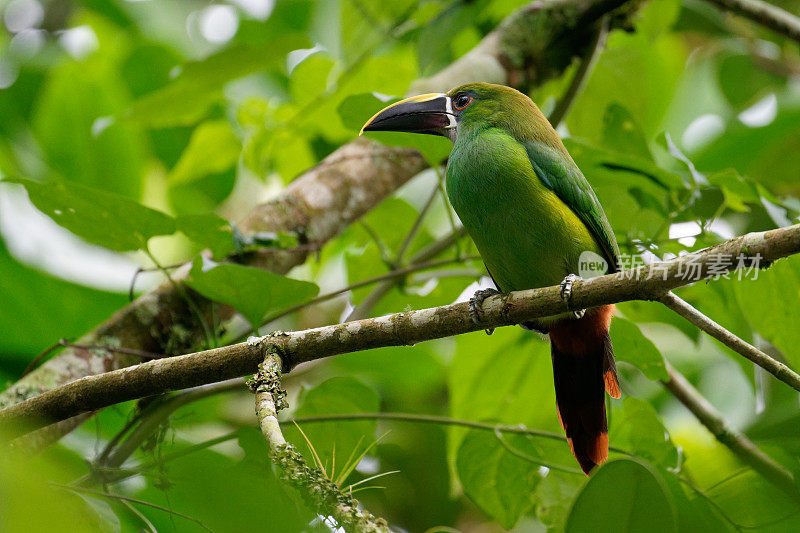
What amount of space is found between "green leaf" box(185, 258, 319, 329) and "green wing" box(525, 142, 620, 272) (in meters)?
0.79

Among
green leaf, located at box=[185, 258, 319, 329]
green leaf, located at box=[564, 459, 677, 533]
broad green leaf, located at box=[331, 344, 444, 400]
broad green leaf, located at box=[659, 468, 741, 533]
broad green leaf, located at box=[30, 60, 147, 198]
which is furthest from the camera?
broad green leaf, located at box=[30, 60, 147, 198]

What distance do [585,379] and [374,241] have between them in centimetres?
106

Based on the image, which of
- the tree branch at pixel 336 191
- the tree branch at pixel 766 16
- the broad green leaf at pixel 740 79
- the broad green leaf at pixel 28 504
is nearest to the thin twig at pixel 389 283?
the tree branch at pixel 336 191

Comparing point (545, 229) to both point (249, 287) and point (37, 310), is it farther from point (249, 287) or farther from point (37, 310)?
point (37, 310)

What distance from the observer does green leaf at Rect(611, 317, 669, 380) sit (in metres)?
2.12

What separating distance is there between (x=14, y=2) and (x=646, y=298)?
5098 millimetres

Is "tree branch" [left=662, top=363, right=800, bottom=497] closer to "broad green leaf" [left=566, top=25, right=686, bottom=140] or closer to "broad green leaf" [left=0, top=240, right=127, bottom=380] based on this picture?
"broad green leaf" [left=566, top=25, right=686, bottom=140]

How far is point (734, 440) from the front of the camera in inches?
98.1

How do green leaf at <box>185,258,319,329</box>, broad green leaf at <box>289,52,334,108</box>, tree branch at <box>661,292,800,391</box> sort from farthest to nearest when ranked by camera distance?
broad green leaf at <box>289,52,334,108</box> < green leaf at <box>185,258,319,329</box> < tree branch at <box>661,292,800,391</box>

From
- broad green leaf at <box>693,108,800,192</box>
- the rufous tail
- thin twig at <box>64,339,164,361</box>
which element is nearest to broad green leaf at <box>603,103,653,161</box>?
the rufous tail

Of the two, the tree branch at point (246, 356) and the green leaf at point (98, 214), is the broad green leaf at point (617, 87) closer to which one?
the tree branch at point (246, 356)

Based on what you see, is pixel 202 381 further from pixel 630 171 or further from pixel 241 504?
pixel 630 171

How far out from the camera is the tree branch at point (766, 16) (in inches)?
125

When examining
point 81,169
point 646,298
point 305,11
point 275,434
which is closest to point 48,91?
point 81,169
